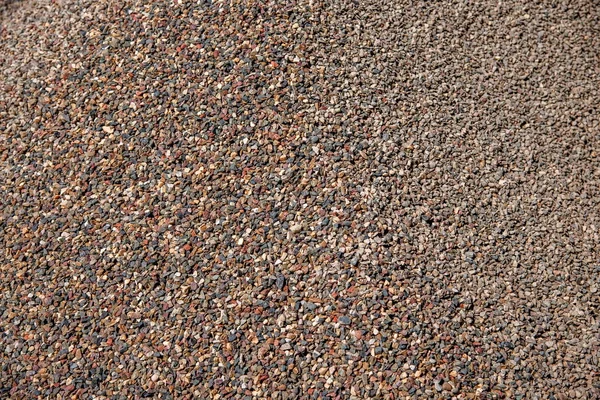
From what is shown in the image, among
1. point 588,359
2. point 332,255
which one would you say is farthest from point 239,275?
point 588,359

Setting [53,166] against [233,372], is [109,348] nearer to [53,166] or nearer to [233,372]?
[233,372]

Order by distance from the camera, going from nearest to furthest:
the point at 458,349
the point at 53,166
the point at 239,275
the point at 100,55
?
the point at 458,349, the point at 239,275, the point at 53,166, the point at 100,55

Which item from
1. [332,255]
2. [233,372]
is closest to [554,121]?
[332,255]

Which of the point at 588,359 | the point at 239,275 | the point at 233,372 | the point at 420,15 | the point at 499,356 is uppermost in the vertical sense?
the point at 420,15

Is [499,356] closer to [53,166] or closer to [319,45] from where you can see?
[319,45]

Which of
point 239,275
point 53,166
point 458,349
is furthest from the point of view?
point 53,166

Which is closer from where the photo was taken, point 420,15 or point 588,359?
point 588,359

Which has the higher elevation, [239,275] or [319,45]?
[319,45]
